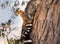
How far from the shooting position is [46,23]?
1.37 metres

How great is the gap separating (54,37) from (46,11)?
0.73 ft

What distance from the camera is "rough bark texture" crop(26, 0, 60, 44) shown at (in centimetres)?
129

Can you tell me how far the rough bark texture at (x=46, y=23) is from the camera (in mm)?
1290

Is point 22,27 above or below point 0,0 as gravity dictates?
below

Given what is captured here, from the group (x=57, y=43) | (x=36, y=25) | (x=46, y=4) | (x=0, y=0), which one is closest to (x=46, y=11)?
(x=46, y=4)

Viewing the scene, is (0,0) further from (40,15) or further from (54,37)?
(54,37)

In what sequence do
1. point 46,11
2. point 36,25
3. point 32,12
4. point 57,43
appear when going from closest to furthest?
1. point 57,43
2. point 46,11
3. point 36,25
4. point 32,12

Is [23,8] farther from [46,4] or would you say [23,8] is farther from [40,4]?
[46,4]

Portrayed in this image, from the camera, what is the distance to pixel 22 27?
1.63m

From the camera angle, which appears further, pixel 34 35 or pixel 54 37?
pixel 34 35

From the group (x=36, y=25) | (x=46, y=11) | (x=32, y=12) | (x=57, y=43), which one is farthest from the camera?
(x=32, y=12)

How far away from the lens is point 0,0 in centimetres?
167

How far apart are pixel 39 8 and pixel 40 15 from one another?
0.08 meters

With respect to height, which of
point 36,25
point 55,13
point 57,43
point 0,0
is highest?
point 0,0
